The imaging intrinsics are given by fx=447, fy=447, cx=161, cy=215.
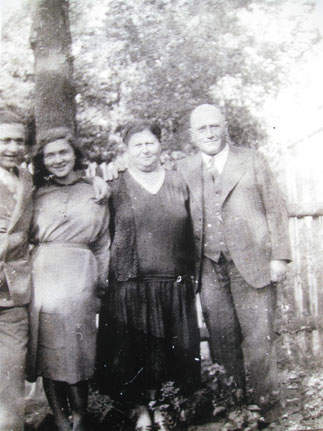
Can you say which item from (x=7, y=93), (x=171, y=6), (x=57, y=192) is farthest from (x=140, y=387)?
(x=171, y=6)

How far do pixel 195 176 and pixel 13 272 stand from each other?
1114mm

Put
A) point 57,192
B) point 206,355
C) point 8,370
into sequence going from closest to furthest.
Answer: point 8,370 → point 57,192 → point 206,355

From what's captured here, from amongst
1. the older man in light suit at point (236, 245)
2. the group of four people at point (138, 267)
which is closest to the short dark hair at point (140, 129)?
the group of four people at point (138, 267)

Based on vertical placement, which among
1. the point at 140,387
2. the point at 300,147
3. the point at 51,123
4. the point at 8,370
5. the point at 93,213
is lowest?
the point at 140,387

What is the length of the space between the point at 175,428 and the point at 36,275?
1.13 metres

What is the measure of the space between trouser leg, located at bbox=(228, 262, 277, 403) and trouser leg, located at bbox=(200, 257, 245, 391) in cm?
3

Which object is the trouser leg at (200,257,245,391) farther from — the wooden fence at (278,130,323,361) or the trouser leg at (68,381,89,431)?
the trouser leg at (68,381,89,431)

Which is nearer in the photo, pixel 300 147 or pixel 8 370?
pixel 8 370

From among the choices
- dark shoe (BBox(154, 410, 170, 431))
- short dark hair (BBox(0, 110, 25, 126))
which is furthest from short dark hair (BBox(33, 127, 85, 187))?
dark shoe (BBox(154, 410, 170, 431))

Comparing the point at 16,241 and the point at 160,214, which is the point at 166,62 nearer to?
the point at 160,214

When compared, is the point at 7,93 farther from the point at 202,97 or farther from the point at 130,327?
the point at 130,327

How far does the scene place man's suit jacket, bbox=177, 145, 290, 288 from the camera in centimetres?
250

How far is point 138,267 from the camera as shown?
8.04 ft

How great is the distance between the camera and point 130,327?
2.47m
